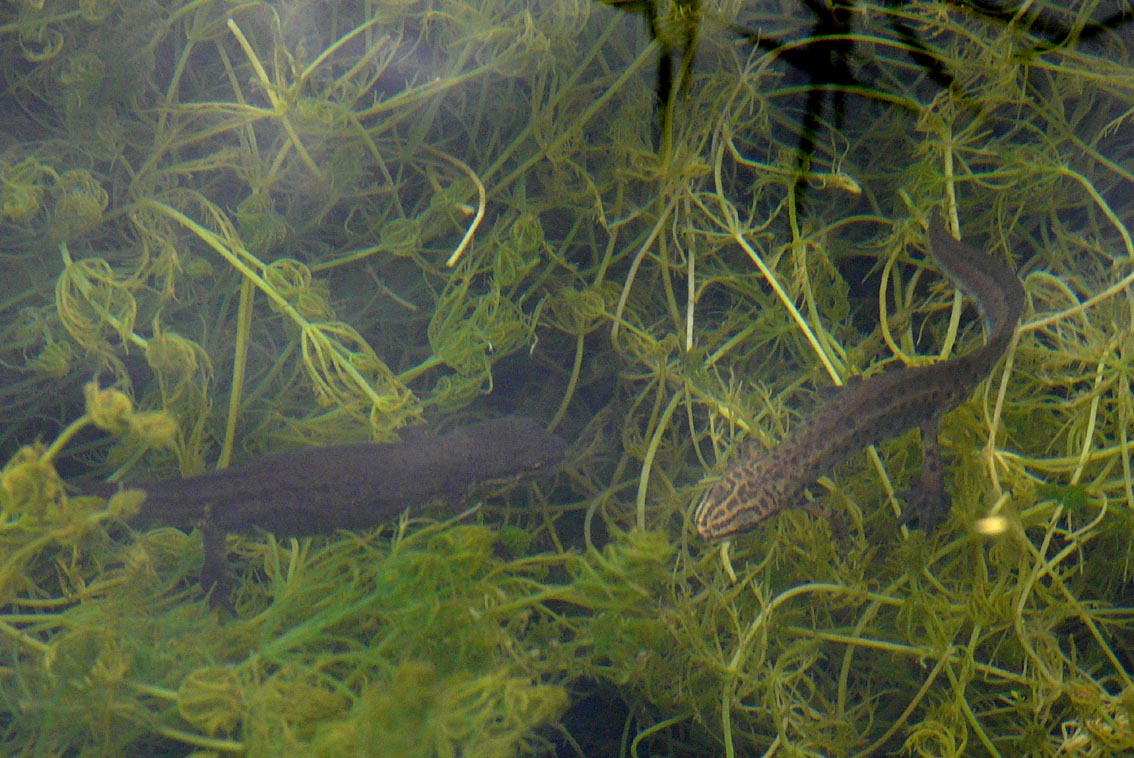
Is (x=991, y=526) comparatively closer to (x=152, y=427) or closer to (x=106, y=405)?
(x=152, y=427)

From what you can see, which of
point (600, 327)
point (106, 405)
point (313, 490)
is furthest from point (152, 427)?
point (600, 327)

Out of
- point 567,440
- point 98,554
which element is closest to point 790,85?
point 567,440

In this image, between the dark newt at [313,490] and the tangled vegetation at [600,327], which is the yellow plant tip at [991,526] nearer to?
the tangled vegetation at [600,327]

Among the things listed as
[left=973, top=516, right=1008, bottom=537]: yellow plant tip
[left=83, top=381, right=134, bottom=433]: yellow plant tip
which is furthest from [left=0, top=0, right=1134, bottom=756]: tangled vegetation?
[left=83, top=381, right=134, bottom=433]: yellow plant tip

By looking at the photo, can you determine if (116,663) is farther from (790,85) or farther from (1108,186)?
(1108,186)

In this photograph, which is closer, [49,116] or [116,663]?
[116,663]

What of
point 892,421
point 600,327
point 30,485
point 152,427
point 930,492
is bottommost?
point 930,492

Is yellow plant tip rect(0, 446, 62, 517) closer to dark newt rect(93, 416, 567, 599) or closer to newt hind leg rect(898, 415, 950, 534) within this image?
dark newt rect(93, 416, 567, 599)
